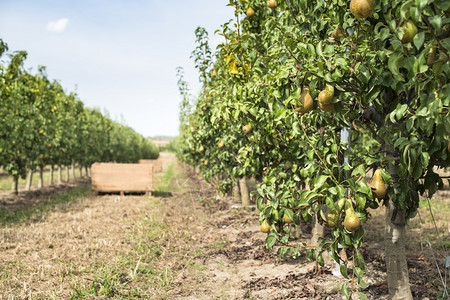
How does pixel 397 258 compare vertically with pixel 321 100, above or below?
below

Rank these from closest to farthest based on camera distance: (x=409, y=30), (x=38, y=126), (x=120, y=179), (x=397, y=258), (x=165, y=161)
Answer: (x=409, y=30)
(x=397, y=258)
(x=120, y=179)
(x=38, y=126)
(x=165, y=161)

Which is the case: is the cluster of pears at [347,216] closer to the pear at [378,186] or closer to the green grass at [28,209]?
the pear at [378,186]

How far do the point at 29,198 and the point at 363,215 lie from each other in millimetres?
12343

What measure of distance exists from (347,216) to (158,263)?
362cm

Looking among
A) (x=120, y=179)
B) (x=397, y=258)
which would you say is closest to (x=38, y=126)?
(x=120, y=179)

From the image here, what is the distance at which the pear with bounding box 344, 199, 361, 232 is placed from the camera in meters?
2.33

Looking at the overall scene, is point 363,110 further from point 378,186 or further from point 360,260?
point 360,260

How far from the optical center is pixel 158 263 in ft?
16.9

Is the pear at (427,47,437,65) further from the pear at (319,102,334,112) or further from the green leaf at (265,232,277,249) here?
the green leaf at (265,232,277,249)

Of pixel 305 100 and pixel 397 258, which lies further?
pixel 397 258

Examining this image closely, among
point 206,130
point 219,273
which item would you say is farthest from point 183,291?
point 206,130

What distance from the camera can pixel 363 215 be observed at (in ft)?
7.89

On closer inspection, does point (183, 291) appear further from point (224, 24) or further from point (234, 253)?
point (224, 24)

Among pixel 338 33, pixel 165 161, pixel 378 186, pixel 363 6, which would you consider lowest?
pixel 165 161
